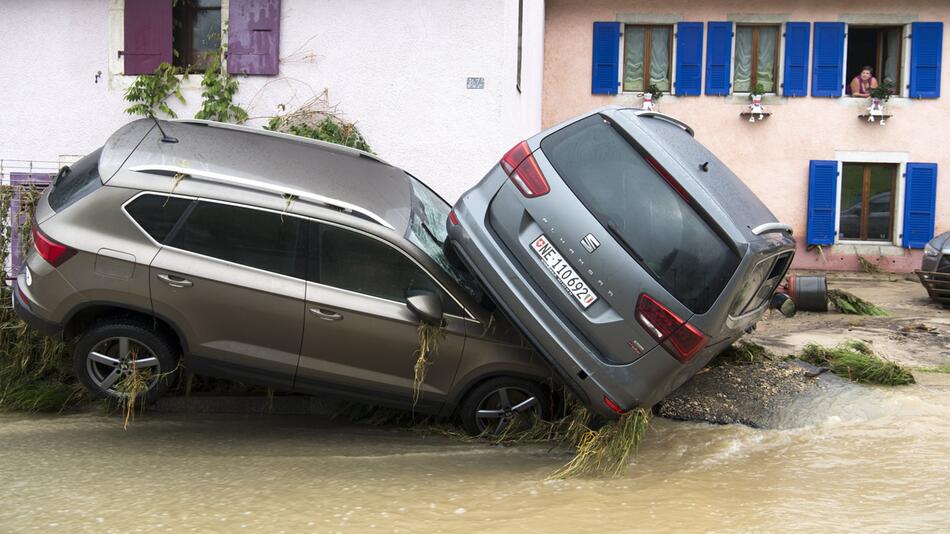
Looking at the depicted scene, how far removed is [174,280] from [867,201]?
14.6 meters

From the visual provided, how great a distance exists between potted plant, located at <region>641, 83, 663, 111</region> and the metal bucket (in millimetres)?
6338

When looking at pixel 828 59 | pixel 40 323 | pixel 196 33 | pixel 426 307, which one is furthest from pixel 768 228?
pixel 828 59

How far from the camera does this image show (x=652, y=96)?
54.0ft

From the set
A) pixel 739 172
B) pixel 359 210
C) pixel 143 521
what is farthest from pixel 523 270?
pixel 739 172

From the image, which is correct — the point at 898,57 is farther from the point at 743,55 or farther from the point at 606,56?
the point at 606,56

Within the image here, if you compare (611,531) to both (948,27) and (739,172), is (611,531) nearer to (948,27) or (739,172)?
(739,172)

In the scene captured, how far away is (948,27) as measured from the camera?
1631 cm

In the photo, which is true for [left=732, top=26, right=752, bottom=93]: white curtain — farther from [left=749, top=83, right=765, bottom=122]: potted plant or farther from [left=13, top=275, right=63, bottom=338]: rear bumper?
[left=13, top=275, right=63, bottom=338]: rear bumper

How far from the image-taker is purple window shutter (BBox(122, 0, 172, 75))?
9.97m

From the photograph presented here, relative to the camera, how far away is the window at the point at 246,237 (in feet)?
18.0

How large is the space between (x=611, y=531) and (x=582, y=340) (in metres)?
1.24

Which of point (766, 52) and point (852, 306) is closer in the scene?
point (852, 306)

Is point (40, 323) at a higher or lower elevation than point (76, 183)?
lower

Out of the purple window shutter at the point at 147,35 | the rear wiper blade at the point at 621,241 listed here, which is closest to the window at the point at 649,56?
the purple window shutter at the point at 147,35
